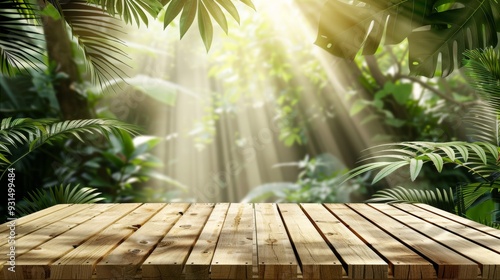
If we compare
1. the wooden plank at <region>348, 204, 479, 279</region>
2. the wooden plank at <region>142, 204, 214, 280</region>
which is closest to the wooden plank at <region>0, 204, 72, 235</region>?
the wooden plank at <region>142, 204, 214, 280</region>

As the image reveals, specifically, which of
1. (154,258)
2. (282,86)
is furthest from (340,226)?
(282,86)

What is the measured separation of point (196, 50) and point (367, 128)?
4294 millimetres

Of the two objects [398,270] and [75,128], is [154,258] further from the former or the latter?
[75,128]

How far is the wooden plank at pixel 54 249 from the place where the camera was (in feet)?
5.69

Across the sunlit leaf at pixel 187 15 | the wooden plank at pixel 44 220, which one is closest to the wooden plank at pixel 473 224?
the sunlit leaf at pixel 187 15

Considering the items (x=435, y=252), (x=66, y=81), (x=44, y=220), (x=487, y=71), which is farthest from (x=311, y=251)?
(x=66, y=81)

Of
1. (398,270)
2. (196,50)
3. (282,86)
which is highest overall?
(196,50)

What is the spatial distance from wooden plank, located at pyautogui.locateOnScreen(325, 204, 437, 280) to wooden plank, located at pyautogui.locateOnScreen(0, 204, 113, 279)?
111 centimetres

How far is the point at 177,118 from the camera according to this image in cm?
952

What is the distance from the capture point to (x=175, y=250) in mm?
1906

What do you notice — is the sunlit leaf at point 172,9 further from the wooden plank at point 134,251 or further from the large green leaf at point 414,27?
the wooden plank at point 134,251

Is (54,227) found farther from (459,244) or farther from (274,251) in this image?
(459,244)

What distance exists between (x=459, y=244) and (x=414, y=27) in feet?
4.87

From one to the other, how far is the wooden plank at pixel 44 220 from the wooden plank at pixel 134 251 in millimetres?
422
